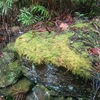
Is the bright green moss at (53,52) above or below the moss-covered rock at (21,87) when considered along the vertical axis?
above

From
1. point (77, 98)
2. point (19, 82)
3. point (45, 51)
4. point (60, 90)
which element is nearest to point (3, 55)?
point (19, 82)

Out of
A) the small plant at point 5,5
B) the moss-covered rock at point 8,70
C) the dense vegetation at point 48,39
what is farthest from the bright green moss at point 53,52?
the small plant at point 5,5

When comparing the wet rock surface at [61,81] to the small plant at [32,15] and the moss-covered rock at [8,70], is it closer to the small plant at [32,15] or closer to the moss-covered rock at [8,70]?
the moss-covered rock at [8,70]

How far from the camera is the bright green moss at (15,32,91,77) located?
92.8 inches

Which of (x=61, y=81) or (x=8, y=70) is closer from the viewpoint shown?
(x=61, y=81)

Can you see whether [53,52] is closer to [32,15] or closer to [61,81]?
[61,81]

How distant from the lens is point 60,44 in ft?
8.68

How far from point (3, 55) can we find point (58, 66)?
122 centimetres

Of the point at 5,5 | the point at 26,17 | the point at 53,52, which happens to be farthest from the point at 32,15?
the point at 53,52

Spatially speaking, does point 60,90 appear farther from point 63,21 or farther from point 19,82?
point 63,21

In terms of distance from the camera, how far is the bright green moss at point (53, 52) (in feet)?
7.73

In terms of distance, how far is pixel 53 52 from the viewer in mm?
2547

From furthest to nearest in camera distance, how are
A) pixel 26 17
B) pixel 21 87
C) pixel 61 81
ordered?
pixel 26 17
pixel 21 87
pixel 61 81

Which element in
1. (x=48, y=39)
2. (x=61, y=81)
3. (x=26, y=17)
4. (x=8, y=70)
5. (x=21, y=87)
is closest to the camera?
(x=61, y=81)
